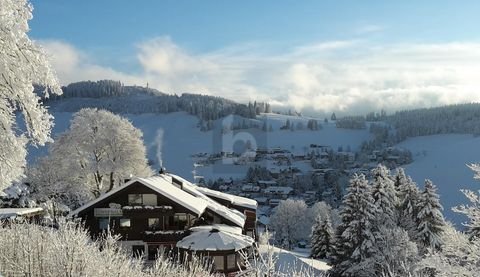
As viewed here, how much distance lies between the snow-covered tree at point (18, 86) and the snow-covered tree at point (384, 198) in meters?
32.8

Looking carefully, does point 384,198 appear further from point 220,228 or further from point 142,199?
point 142,199

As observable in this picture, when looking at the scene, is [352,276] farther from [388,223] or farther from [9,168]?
[9,168]

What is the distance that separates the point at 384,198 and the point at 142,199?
1951 centimetres

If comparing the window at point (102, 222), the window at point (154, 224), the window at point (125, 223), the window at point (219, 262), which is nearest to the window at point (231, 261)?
the window at point (219, 262)

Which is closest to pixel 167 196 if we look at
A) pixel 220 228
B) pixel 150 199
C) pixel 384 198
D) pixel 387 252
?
pixel 150 199

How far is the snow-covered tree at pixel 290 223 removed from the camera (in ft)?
341

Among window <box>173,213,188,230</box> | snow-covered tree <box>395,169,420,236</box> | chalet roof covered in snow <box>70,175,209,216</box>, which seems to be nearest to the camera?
chalet roof covered in snow <box>70,175,209,216</box>

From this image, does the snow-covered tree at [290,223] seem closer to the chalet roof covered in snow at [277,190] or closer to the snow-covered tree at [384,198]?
the chalet roof covered in snow at [277,190]

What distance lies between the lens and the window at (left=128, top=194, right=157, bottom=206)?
3622cm

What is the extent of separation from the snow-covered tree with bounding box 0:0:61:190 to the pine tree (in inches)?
1947

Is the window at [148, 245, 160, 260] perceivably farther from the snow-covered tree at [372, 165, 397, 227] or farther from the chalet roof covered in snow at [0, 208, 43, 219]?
A: the snow-covered tree at [372, 165, 397, 227]

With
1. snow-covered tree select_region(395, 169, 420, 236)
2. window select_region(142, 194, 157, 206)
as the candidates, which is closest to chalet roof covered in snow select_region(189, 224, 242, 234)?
window select_region(142, 194, 157, 206)

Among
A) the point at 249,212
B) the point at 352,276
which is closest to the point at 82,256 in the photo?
the point at 352,276

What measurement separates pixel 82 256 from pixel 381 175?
35355 millimetres
